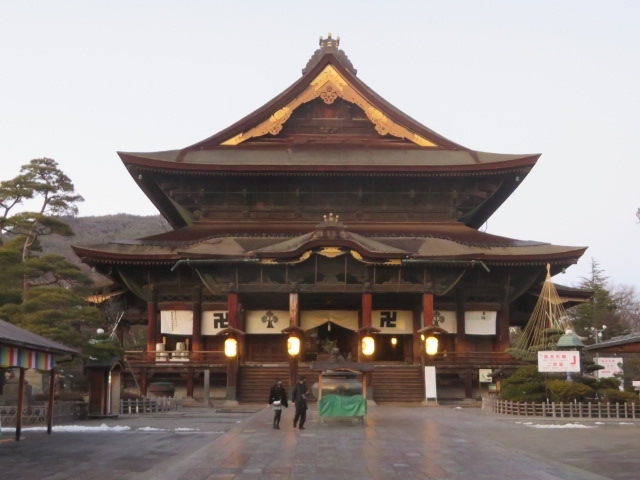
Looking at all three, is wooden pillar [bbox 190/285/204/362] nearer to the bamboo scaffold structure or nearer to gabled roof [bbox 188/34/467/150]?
gabled roof [bbox 188/34/467/150]

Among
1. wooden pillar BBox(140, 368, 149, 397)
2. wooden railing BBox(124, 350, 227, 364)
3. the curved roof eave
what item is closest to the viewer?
wooden pillar BBox(140, 368, 149, 397)

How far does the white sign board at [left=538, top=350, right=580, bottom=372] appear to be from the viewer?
2762 centimetres

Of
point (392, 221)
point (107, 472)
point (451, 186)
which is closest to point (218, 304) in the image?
point (392, 221)

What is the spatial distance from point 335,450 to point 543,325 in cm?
2554

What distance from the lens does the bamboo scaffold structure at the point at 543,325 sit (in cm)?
3130

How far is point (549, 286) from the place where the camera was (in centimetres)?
3681

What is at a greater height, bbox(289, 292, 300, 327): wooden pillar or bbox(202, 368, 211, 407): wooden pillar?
bbox(289, 292, 300, 327): wooden pillar

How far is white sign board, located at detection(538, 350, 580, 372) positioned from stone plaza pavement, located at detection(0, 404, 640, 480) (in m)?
2.80

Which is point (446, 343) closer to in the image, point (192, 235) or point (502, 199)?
point (502, 199)

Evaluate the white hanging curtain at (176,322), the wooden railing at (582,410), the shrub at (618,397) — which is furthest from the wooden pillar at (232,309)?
the shrub at (618,397)

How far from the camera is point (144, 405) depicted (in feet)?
98.3

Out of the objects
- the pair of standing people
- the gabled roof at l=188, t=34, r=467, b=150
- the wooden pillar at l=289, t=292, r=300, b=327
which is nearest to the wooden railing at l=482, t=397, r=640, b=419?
the pair of standing people

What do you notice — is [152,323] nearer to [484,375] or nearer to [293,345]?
[293,345]

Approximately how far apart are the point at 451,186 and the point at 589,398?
16.8 m
